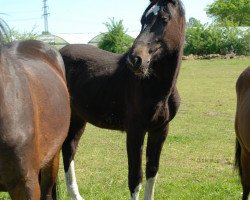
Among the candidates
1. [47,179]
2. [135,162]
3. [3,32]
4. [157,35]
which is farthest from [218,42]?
[3,32]

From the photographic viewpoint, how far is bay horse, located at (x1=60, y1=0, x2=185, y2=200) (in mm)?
4191

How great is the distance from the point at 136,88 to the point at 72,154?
1.38 metres

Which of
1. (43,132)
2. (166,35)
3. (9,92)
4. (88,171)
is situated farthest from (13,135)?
(88,171)

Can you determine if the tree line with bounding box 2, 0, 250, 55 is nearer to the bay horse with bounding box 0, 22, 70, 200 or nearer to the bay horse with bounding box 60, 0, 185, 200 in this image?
the bay horse with bounding box 60, 0, 185, 200

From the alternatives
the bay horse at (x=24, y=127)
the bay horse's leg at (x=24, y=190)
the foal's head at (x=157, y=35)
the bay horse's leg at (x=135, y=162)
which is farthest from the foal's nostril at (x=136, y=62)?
the bay horse's leg at (x=24, y=190)

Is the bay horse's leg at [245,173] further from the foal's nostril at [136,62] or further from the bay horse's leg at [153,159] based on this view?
the foal's nostril at [136,62]

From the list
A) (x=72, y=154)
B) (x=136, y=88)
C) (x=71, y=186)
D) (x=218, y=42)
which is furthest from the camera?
(x=218, y=42)

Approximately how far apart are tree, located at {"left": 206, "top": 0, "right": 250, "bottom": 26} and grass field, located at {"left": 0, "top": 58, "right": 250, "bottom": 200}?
63.3 metres

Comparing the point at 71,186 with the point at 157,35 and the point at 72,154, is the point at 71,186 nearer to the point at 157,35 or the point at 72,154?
the point at 72,154

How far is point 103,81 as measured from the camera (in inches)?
205

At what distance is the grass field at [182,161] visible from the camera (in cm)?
519

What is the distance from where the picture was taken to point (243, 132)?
176 inches

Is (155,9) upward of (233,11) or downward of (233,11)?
upward

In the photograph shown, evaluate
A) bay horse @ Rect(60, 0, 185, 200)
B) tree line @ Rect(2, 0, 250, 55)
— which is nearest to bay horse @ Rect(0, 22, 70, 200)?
bay horse @ Rect(60, 0, 185, 200)
